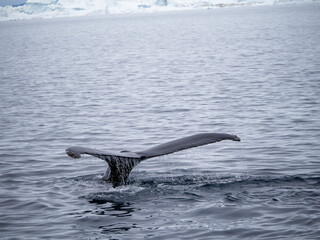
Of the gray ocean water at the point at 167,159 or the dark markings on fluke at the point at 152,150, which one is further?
the gray ocean water at the point at 167,159

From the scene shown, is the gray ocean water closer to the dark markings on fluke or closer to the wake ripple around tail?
the wake ripple around tail

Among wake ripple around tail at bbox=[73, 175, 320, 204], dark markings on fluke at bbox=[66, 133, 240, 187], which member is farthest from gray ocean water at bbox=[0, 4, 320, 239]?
dark markings on fluke at bbox=[66, 133, 240, 187]

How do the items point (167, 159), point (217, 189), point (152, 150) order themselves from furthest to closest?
point (167, 159), point (217, 189), point (152, 150)

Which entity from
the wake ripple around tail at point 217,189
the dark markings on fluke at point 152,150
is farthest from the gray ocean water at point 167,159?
the dark markings on fluke at point 152,150

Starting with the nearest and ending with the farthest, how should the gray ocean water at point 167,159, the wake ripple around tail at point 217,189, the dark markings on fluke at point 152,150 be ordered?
the dark markings on fluke at point 152,150 < the gray ocean water at point 167,159 < the wake ripple around tail at point 217,189

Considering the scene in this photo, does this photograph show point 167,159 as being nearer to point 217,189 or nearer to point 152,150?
point 217,189

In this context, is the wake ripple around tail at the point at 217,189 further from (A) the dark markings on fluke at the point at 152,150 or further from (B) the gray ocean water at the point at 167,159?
(A) the dark markings on fluke at the point at 152,150

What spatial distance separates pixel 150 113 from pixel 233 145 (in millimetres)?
5058

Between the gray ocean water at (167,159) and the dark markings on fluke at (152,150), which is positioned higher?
the dark markings on fluke at (152,150)

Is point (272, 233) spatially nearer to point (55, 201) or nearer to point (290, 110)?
point (55, 201)

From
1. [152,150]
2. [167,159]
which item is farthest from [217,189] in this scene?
[167,159]

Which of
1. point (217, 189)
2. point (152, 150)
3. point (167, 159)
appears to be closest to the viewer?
point (152, 150)

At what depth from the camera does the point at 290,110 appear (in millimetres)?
16109

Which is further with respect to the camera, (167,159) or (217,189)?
(167,159)
